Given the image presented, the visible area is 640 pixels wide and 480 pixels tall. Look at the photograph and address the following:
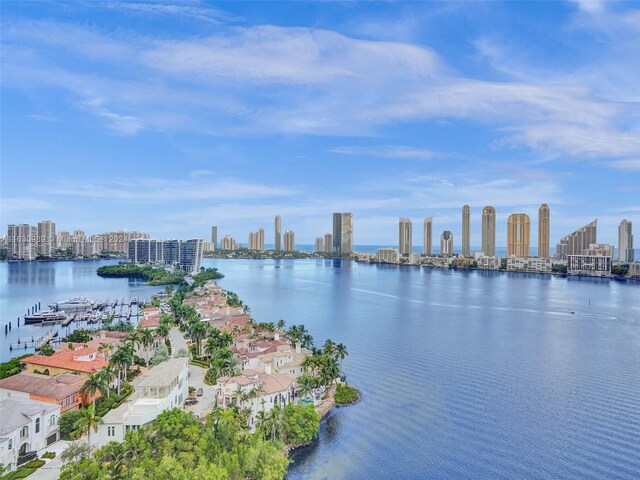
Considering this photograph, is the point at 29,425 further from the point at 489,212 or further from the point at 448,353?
the point at 489,212

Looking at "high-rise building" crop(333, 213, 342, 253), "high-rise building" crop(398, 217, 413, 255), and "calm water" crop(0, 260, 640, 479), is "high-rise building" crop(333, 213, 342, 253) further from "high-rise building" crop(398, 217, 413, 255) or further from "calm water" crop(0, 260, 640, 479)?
"calm water" crop(0, 260, 640, 479)

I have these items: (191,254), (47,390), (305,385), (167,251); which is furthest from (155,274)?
(305,385)

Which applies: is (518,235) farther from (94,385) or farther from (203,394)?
(94,385)

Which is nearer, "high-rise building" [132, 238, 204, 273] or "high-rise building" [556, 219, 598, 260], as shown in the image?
"high-rise building" [132, 238, 204, 273]

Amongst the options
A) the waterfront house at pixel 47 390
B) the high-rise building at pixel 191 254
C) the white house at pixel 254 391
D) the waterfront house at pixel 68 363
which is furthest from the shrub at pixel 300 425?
the high-rise building at pixel 191 254

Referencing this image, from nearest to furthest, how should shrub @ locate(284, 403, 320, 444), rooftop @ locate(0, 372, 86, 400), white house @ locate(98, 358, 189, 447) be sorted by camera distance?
white house @ locate(98, 358, 189, 447), shrub @ locate(284, 403, 320, 444), rooftop @ locate(0, 372, 86, 400)

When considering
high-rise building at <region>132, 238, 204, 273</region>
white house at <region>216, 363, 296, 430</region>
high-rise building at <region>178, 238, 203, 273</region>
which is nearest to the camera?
white house at <region>216, 363, 296, 430</region>

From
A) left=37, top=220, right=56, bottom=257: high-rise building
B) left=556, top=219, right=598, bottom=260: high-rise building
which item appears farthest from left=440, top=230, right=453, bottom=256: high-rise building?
left=37, top=220, right=56, bottom=257: high-rise building

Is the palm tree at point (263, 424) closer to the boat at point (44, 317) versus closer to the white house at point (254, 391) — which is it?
the white house at point (254, 391)
